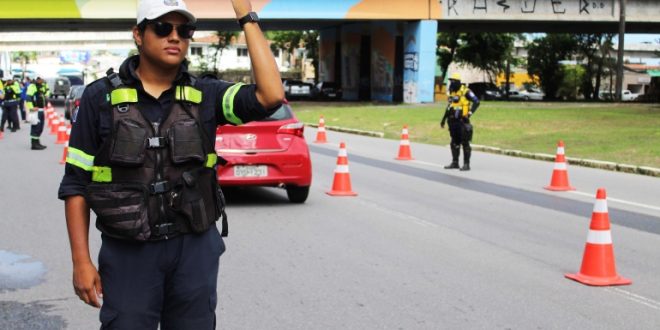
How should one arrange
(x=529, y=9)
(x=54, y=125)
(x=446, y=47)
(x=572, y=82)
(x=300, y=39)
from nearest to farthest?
(x=54, y=125), (x=529, y=9), (x=446, y=47), (x=572, y=82), (x=300, y=39)

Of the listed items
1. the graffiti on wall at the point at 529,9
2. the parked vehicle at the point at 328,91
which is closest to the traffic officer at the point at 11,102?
the graffiti on wall at the point at 529,9

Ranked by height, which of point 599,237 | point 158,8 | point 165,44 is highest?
Answer: point 158,8

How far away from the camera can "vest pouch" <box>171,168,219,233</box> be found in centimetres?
321

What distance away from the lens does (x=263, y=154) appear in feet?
37.2

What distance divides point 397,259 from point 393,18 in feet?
130

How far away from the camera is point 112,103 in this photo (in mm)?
3209

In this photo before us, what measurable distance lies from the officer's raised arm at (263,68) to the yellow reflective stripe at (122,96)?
1.51 feet

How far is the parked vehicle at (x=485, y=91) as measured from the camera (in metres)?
60.6

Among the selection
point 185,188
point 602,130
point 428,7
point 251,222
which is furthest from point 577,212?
point 428,7

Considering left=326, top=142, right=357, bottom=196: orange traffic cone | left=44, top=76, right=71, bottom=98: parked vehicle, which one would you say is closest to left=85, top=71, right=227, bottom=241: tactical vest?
left=326, top=142, right=357, bottom=196: orange traffic cone

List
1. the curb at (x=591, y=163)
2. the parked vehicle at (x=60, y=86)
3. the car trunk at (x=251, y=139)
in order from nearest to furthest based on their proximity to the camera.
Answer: the car trunk at (x=251, y=139) → the curb at (x=591, y=163) → the parked vehicle at (x=60, y=86)

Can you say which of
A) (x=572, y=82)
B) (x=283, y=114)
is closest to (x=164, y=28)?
(x=283, y=114)

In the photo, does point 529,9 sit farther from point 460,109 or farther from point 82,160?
point 82,160

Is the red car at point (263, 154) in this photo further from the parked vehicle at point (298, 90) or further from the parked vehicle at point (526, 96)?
the parked vehicle at point (526, 96)
